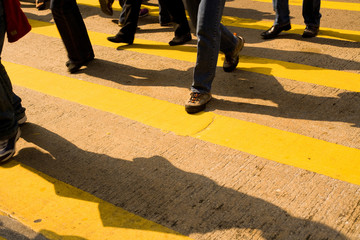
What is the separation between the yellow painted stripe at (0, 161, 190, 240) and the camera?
2.74 m

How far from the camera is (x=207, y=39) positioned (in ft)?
13.3

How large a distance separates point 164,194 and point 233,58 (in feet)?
7.28

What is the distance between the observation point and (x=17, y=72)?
551cm

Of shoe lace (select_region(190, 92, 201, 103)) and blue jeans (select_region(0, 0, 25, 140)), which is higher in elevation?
blue jeans (select_region(0, 0, 25, 140))

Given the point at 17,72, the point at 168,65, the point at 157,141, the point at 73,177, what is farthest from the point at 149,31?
the point at 73,177

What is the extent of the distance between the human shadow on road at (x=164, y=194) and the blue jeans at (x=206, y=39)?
1.02 meters

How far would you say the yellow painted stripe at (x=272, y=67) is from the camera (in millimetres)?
4488

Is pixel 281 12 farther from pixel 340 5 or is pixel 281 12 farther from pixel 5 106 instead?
pixel 5 106

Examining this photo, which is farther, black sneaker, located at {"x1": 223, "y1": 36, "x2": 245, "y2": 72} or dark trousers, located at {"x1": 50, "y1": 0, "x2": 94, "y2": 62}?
dark trousers, located at {"x1": 50, "y1": 0, "x2": 94, "y2": 62}

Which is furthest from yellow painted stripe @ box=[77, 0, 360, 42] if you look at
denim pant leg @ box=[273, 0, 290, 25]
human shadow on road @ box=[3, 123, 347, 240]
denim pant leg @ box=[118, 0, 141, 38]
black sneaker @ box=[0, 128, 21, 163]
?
black sneaker @ box=[0, 128, 21, 163]

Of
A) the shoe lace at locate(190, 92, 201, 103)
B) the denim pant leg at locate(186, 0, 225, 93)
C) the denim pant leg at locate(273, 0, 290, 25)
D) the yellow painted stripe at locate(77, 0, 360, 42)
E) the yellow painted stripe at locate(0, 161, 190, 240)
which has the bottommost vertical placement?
the yellow painted stripe at locate(77, 0, 360, 42)

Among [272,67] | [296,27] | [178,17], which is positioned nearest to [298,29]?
[296,27]

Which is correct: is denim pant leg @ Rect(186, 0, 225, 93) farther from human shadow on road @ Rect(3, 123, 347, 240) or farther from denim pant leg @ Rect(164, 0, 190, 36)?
denim pant leg @ Rect(164, 0, 190, 36)

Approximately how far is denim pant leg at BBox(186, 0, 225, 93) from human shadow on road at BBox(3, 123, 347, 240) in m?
1.02
